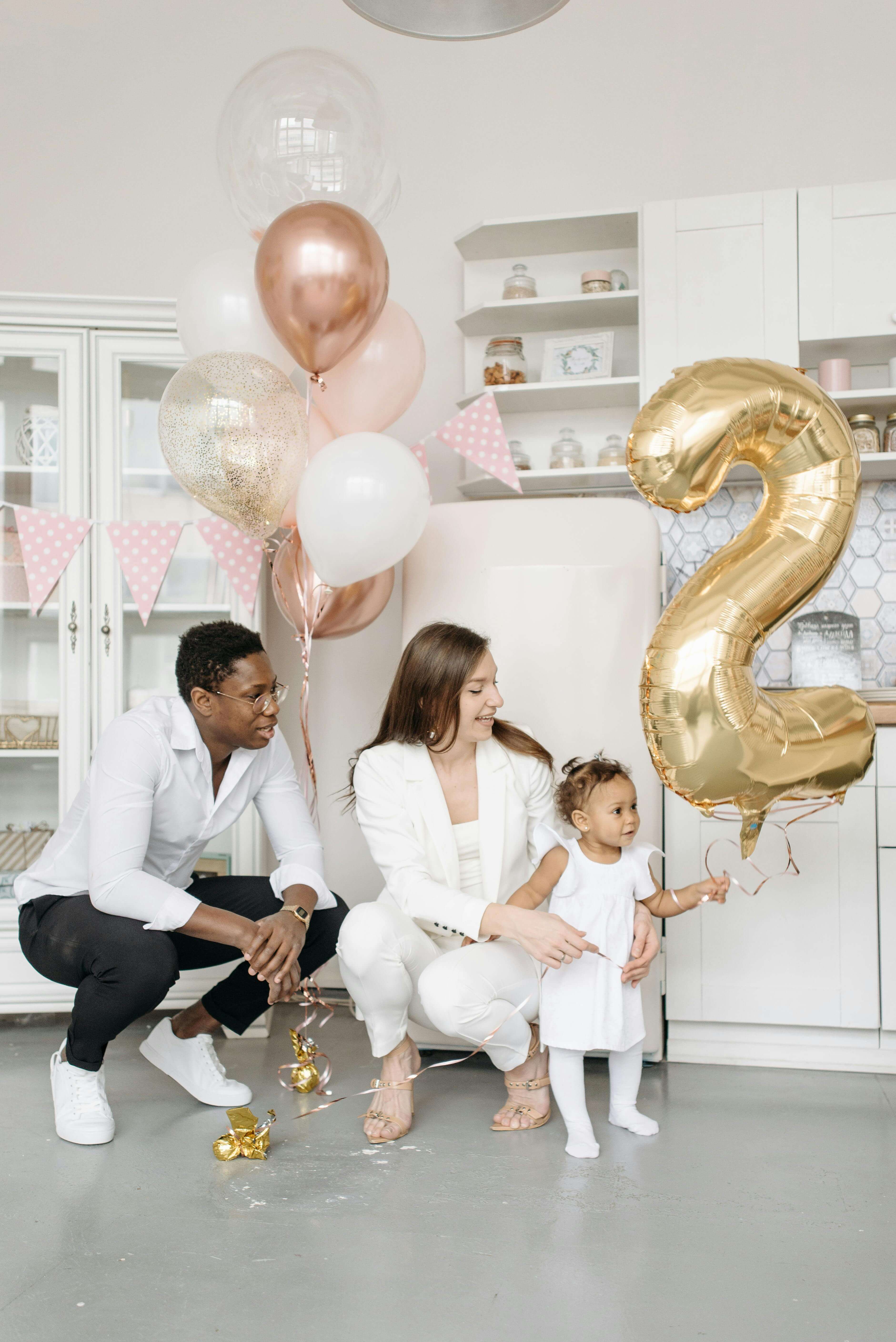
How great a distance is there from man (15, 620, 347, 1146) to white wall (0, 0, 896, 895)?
849 millimetres

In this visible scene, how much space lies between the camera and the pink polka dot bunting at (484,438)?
220 centimetres

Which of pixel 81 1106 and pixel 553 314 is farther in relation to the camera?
pixel 553 314

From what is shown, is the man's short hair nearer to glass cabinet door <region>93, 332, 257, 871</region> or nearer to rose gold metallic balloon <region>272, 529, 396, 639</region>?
rose gold metallic balloon <region>272, 529, 396, 639</region>

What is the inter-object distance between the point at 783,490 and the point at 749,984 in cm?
113

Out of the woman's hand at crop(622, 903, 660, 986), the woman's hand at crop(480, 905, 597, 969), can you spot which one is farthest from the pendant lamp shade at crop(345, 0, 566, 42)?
the woman's hand at crop(622, 903, 660, 986)

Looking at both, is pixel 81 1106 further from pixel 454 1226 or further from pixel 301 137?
pixel 301 137

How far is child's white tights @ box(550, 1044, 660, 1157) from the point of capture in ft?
5.47

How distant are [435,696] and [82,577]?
1.03 metres

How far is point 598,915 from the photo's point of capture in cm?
176

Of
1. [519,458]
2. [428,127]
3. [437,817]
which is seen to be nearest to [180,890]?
[437,817]

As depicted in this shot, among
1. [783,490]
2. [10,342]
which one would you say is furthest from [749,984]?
[10,342]

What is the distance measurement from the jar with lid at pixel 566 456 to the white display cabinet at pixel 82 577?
87 centimetres

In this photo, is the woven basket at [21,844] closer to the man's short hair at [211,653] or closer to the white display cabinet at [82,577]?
the white display cabinet at [82,577]

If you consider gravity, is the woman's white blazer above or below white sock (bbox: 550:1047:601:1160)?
above
